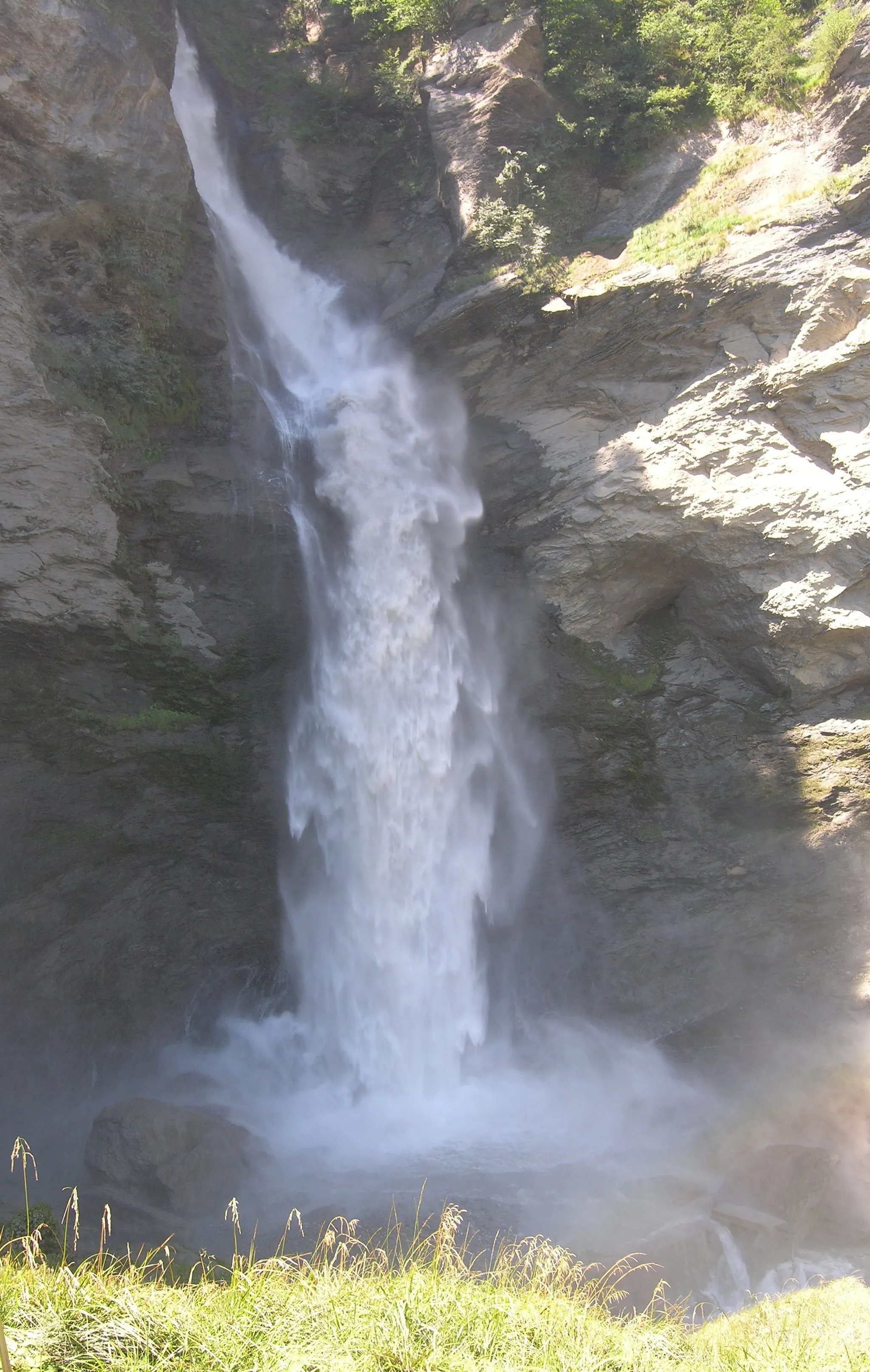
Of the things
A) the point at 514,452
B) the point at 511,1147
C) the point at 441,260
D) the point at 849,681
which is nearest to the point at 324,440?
the point at 514,452

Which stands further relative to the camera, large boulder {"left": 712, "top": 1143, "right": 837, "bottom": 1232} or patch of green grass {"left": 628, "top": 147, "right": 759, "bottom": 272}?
patch of green grass {"left": 628, "top": 147, "right": 759, "bottom": 272}

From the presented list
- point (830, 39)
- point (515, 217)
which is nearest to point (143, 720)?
point (515, 217)

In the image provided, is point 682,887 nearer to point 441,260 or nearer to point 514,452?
point 514,452

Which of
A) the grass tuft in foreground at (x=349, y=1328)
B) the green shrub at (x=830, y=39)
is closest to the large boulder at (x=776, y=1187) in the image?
the grass tuft in foreground at (x=349, y=1328)

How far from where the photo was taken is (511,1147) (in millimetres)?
10203

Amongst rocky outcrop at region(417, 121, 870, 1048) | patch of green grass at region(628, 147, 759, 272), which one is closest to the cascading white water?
rocky outcrop at region(417, 121, 870, 1048)

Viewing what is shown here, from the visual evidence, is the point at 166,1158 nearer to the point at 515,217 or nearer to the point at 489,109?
the point at 515,217

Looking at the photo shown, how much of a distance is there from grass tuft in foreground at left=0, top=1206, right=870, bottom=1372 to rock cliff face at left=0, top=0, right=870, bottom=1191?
22.6 feet

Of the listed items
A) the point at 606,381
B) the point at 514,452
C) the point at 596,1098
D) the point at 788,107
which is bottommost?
the point at 596,1098

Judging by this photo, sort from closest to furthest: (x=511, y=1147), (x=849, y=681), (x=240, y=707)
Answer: (x=511, y=1147), (x=849, y=681), (x=240, y=707)

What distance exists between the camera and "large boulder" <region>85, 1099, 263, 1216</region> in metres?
9.12

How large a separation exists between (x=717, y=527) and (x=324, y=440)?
5.57m

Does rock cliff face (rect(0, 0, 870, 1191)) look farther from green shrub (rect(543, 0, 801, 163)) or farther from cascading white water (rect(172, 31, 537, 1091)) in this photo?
green shrub (rect(543, 0, 801, 163))

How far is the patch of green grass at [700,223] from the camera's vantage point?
1165 centimetres
